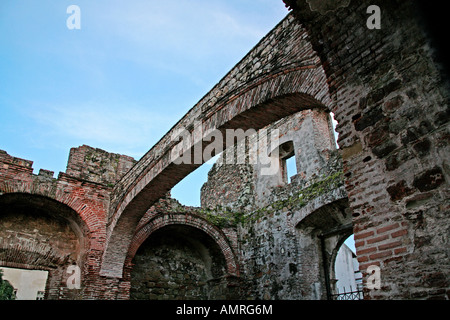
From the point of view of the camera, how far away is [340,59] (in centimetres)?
302

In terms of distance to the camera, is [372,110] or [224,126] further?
[224,126]

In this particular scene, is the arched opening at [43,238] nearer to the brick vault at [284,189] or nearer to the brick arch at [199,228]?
the brick vault at [284,189]

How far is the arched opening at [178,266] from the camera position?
8898mm

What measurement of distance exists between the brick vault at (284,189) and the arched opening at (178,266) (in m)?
0.04

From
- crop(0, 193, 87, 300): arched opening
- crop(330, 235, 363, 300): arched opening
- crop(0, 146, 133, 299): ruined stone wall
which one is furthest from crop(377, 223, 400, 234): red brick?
crop(330, 235, 363, 300): arched opening

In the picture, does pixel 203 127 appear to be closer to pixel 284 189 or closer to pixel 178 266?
pixel 284 189

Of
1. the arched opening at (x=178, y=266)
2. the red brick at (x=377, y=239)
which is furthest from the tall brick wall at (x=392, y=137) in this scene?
the arched opening at (x=178, y=266)

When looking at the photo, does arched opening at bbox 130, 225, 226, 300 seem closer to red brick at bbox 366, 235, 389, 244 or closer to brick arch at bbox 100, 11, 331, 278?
brick arch at bbox 100, 11, 331, 278

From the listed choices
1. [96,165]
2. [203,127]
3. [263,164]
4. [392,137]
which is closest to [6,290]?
[96,165]

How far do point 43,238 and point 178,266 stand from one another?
3.52 metres

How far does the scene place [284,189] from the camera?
914 centimetres

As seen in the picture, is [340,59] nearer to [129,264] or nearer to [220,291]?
[129,264]
